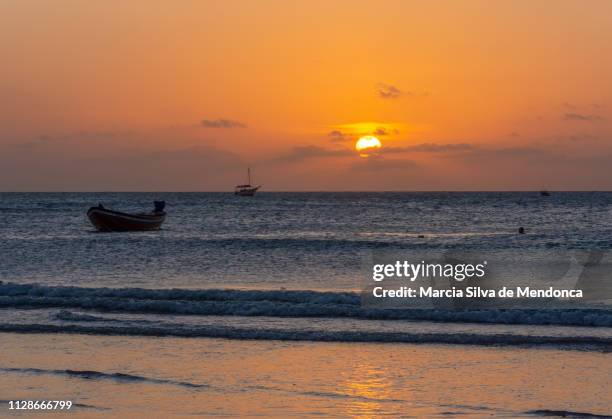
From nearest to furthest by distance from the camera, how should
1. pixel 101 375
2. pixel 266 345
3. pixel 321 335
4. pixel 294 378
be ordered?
pixel 294 378 → pixel 101 375 → pixel 266 345 → pixel 321 335

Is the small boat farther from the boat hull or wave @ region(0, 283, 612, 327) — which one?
wave @ region(0, 283, 612, 327)

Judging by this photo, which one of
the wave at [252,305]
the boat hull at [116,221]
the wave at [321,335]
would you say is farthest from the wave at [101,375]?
the boat hull at [116,221]

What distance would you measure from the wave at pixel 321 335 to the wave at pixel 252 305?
2229 mm

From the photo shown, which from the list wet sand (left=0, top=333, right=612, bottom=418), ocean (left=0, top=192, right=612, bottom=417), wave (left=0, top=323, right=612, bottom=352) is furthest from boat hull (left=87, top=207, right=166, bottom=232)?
wet sand (left=0, top=333, right=612, bottom=418)

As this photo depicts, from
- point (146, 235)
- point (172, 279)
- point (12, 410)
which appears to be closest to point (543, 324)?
point (12, 410)

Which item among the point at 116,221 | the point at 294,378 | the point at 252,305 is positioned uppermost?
the point at 116,221

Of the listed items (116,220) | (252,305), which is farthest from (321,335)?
(116,220)

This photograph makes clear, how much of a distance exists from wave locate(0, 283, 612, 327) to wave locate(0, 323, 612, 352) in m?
2.23

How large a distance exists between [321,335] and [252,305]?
440cm

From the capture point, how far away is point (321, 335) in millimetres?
16812

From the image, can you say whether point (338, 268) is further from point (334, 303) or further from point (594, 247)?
point (594, 247)

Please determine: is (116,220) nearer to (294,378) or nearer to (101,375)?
(101,375)

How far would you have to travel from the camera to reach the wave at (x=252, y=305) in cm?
1892

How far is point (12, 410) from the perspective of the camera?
11172 millimetres
